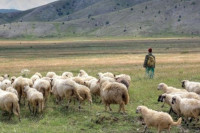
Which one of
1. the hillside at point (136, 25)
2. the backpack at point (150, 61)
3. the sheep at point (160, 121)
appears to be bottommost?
the sheep at point (160, 121)

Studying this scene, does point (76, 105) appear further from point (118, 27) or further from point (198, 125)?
point (118, 27)

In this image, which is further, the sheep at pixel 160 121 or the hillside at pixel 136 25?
the hillside at pixel 136 25

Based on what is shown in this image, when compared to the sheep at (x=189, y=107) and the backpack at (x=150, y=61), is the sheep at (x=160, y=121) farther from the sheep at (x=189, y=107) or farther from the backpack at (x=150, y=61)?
the backpack at (x=150, y=61)

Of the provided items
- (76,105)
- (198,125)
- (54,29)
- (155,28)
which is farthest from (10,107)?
(54,29)

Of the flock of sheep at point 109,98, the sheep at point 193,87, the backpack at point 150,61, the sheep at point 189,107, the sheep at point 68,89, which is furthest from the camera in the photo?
the backpack at point 150,61

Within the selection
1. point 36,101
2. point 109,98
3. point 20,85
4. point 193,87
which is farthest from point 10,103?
point 193,87

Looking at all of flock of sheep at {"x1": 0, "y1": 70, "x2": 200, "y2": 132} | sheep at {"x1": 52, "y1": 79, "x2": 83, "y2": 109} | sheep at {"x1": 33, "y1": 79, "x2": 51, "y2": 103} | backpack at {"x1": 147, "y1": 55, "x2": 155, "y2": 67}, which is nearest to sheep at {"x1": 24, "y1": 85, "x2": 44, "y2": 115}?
flock of sheep at {"x1": 0, "y1": 70, "x2": 200, "y2": 132}

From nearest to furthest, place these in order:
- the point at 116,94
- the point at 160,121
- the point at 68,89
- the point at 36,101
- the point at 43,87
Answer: the point at 160,121
the point at 36,101
the point at 116,94
the point at 68,89
the point at 43,87

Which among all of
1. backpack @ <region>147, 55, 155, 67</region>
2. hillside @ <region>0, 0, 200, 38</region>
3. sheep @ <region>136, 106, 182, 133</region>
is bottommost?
Answer: sheep @ <region>136, 106, 182, 133</region>

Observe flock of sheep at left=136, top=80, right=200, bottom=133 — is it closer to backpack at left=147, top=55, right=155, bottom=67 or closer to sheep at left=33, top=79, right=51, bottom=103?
sheep at left=33, top=79, right=51, bottom=103

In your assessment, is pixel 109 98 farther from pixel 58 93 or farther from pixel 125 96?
pixel 58 93

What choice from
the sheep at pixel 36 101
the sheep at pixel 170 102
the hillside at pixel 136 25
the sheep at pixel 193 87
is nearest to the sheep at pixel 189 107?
the sheep at pixel 170 102

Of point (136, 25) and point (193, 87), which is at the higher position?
point (136, 25)

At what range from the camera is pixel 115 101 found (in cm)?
1434
